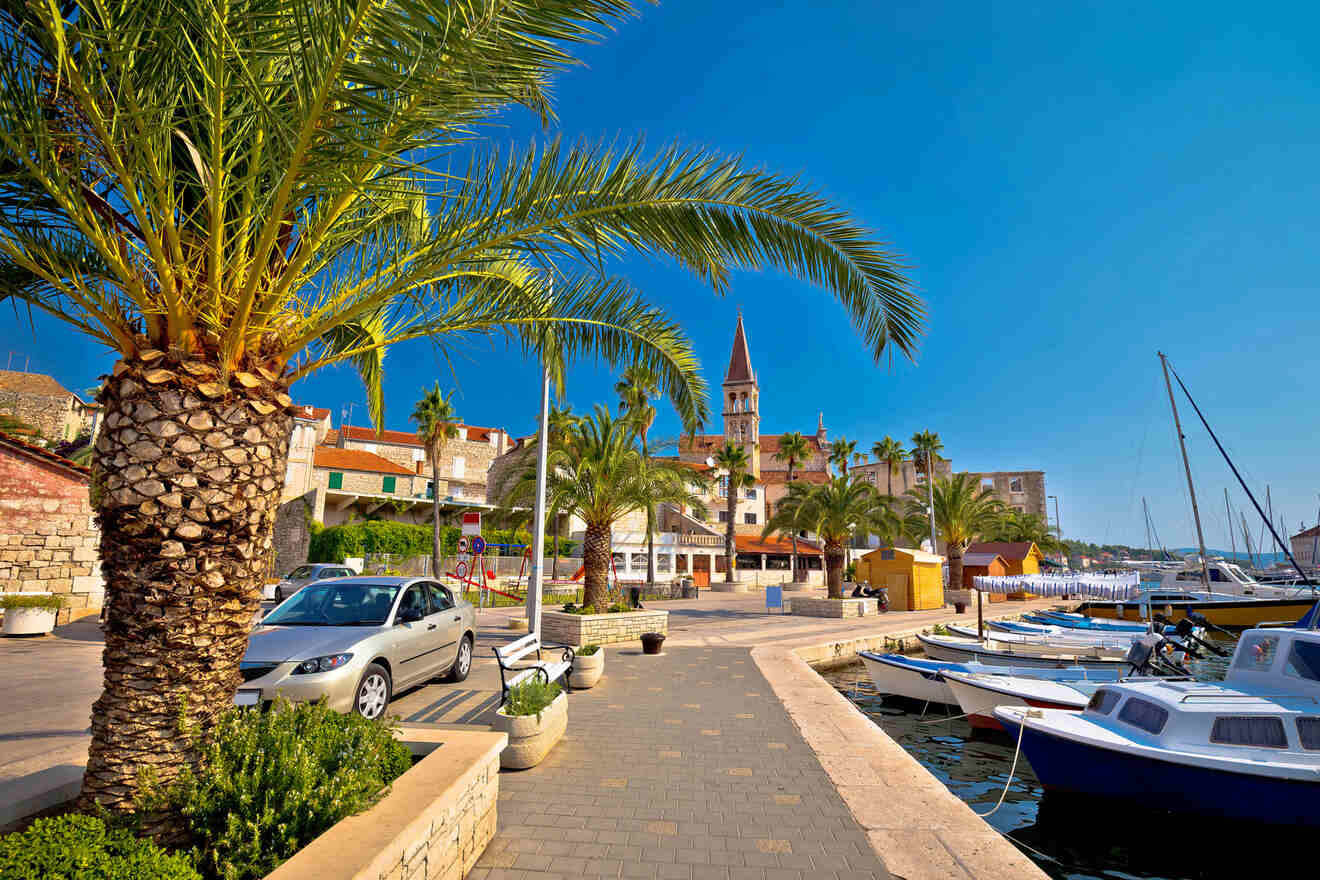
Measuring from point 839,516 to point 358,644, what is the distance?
966 inches

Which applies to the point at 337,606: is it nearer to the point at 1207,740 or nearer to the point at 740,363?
the point at 1207,740

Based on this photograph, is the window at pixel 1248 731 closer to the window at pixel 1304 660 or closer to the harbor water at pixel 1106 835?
the harbor water at pixel 1106 835

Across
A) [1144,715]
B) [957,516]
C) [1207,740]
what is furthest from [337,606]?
[957,516]

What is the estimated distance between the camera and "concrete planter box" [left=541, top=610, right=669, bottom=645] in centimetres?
1428

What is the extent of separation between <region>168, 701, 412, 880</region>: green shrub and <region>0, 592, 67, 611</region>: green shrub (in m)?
15.3

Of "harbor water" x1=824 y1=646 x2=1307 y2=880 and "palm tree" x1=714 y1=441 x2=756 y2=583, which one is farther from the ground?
"palm tree" x1=714 y1=441 x2=756 y2=583

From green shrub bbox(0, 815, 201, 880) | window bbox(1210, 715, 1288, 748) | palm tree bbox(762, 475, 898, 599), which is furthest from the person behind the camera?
palm tree bbox(762, 475, 898, 599)

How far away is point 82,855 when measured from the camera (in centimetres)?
256

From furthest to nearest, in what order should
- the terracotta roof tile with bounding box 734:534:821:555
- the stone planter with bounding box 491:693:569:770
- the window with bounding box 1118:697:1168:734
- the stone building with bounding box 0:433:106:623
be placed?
the terracotta roof tile with bounding box 734:534:821:555
the stone building with bounding box 0:433:106:623
the window with bounding box 1118:697:1168:734
the stone planter with bounding box 491:693:569:770

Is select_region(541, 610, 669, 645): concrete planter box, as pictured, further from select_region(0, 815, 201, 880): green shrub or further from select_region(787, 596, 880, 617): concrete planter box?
select_region(787, 596, 880, 617): concrete planter box

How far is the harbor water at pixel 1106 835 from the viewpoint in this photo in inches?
260

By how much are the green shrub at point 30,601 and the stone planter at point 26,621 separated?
138 millimetres

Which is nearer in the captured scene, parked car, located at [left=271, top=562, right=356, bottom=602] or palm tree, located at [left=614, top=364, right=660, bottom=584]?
palm tree, located at [left=614, top=364, right=660, bottom=584]

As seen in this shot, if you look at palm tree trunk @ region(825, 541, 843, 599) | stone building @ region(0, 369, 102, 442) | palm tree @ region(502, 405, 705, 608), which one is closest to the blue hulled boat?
palm tree @ region(502, 405, 705, 608)
